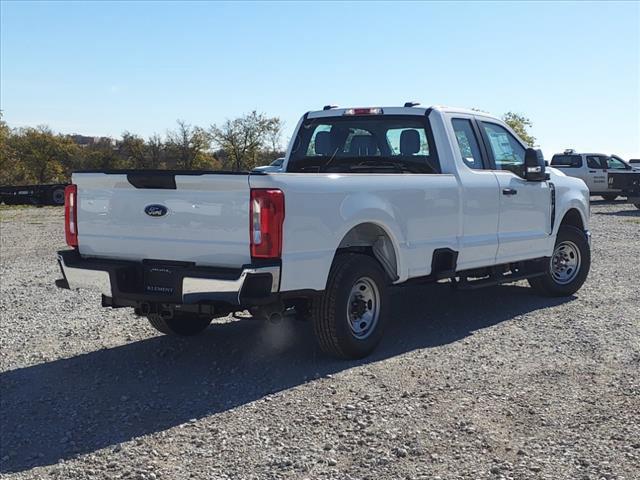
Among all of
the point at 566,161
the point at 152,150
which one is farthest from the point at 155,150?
the point at 566,161

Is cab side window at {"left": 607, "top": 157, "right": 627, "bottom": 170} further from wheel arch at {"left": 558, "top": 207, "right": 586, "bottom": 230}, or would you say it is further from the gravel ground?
the gravel ground

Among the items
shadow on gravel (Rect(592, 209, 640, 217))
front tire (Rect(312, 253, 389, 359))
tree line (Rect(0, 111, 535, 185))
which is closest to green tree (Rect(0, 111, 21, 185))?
tree line (Rect(0, 111, 535, 185))

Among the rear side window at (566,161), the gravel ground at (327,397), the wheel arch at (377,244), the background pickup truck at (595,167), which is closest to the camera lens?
the gravel ground at (327,397)

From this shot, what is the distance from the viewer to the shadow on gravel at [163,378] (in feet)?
16.4

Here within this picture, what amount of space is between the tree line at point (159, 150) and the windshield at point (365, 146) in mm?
61511

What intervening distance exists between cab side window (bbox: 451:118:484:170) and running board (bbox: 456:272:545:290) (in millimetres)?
1151

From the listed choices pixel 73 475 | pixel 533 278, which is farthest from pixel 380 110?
pixel 73 475

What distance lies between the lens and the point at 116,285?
5.91 m

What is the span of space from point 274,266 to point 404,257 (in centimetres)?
163

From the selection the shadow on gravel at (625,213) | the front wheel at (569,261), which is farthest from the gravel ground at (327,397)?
the shadow on gravel at (625,213)

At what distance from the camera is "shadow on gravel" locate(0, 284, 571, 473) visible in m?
5.01

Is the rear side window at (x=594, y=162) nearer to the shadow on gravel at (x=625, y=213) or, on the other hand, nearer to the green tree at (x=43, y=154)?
the shadow on gravel at (x=625, y=213)

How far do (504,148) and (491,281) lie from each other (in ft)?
5.02

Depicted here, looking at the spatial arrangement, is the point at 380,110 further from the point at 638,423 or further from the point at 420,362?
the point at 638,423
